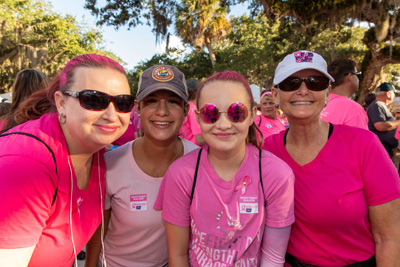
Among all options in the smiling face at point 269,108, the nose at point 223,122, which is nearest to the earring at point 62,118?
the nose at point 223,122

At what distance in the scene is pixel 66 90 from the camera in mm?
1620

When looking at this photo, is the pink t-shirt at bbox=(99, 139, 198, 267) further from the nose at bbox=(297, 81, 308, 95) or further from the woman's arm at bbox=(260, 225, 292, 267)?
the nose at bbox=(297, 81, 308, 95)

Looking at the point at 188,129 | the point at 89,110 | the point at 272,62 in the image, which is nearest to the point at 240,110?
the point at 89,110

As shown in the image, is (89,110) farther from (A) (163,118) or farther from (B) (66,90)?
(A) (163,118)

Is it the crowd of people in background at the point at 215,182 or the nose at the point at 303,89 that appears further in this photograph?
the nose at the point at 303,89

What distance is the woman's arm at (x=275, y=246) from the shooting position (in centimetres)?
168

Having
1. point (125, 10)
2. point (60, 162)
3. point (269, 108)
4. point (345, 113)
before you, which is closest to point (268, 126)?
point (269, 108)

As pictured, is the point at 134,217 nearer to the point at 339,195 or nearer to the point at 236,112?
the point at 236,112

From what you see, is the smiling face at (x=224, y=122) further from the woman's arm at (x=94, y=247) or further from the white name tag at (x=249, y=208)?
the woman's arm at (x=94, y=247)

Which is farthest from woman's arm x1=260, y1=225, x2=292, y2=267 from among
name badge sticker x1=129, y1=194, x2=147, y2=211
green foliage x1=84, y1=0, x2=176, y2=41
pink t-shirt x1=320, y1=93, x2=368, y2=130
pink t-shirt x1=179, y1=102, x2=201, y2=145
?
green foliage x1=84, y1=0, x2=176, y2=41

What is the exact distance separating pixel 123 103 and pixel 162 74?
51 cm

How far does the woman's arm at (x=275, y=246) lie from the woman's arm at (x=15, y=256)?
1376 millimetres

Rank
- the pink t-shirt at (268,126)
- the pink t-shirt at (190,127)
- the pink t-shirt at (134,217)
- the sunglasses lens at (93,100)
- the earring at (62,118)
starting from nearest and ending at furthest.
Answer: the sunglasses lens at (93,100) < the earring at (62,118) < the pink t-shirt at (134,217) < the pink t-shirt at (190,127) < the pink t-shirt at (268,126)

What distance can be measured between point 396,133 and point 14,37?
66.5 ft
